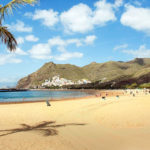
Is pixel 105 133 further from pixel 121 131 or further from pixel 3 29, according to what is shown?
pixel 3 29

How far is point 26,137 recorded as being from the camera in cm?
848

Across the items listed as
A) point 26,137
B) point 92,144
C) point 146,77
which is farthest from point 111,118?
point 146,77

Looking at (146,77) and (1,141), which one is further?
(146,77)

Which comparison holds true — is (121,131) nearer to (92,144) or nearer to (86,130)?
(86,130)

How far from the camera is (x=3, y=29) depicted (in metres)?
7.17

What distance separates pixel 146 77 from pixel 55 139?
182 meters

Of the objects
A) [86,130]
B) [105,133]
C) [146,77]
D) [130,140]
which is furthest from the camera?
[146,77]

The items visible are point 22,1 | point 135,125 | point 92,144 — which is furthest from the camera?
point 135,125

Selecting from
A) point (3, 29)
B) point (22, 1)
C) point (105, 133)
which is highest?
point (22, 1)

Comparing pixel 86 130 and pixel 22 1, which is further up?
pixel 22 1

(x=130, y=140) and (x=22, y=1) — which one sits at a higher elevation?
(x=22, y=1)

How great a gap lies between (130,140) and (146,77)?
180242mm

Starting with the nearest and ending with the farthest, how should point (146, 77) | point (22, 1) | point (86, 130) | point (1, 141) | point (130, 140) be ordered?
point (22, 1)
point (1, 141)
point (130, 140)
point (86, 130)
point (146, 77)

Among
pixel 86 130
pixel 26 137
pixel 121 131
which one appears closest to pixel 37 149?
pixel 26 137
